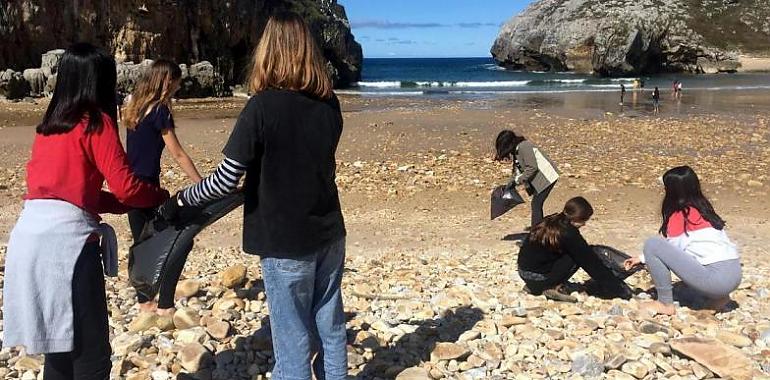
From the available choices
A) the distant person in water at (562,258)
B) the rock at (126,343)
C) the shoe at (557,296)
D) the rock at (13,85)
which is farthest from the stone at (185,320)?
the rock at (13,85)

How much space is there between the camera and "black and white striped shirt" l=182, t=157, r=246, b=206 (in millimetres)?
3111

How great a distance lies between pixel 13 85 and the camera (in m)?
36.4

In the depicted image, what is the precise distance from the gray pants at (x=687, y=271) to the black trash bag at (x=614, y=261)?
25cm

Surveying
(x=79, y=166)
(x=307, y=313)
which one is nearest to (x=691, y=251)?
(x=307, y=313)

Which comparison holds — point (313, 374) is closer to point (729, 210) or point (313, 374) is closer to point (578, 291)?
point (578, 291)

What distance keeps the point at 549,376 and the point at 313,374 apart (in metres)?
1.53

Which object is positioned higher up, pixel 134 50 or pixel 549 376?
pixel 134 50

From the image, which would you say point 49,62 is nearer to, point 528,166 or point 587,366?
point 528,166

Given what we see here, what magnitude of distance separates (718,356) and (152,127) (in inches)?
162

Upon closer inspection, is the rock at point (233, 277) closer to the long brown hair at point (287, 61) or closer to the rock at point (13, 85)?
the long brown hair at point (287, 61)

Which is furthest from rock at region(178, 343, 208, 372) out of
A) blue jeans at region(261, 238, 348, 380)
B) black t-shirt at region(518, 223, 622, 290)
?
black t-shirt at region(518, 223, 622, 290)

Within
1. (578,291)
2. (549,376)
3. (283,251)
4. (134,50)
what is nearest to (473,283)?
(578,291)

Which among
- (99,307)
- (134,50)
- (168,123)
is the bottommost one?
(99,307)

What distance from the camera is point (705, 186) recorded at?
12555mm
